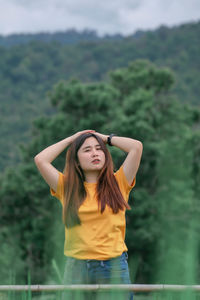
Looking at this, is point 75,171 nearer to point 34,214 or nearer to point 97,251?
point 97,251

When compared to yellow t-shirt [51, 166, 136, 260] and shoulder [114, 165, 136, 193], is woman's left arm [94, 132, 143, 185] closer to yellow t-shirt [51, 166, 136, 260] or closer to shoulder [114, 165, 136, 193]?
shoulder [114, 165, 136, 193]

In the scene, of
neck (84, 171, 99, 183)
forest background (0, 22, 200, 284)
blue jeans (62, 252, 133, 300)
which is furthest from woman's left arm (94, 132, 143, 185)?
forest background (0, 22, 200, 284)

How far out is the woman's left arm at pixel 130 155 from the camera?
1.96 meters

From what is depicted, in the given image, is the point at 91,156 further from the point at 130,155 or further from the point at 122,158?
the point at 122,158

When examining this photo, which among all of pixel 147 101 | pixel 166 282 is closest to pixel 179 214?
pixel 147 101

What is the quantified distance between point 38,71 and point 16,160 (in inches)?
703

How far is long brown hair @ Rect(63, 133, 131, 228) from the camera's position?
181 cm

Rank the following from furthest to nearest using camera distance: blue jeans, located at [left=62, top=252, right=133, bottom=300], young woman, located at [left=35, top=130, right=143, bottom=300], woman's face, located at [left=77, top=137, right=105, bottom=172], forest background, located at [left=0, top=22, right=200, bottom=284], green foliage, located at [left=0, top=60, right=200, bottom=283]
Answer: green foliage, located at [left=0, top=60, right=200, bottom=283], forest background, located at [left=0, top=22, right=200, bottom=284], woman's face, located at [left=77, top=137, right=105, bottom=172], young woman, located at [left=35, top=130, right=143, bottom=300], blue jeans, located at [left=62, top=252, right=133, bottom=300]

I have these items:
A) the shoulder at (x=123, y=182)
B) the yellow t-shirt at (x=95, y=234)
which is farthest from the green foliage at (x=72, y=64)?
the yellow t-shirt at (x=95, y=234)

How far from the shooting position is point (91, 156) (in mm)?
1930

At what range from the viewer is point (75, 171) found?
1.96 metres

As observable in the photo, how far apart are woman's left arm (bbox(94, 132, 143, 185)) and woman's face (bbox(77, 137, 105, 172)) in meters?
0.06

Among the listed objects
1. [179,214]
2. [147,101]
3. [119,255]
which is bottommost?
[179,214]

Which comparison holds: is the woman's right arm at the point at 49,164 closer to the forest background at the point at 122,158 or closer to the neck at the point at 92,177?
the neck at the point at 92,177
